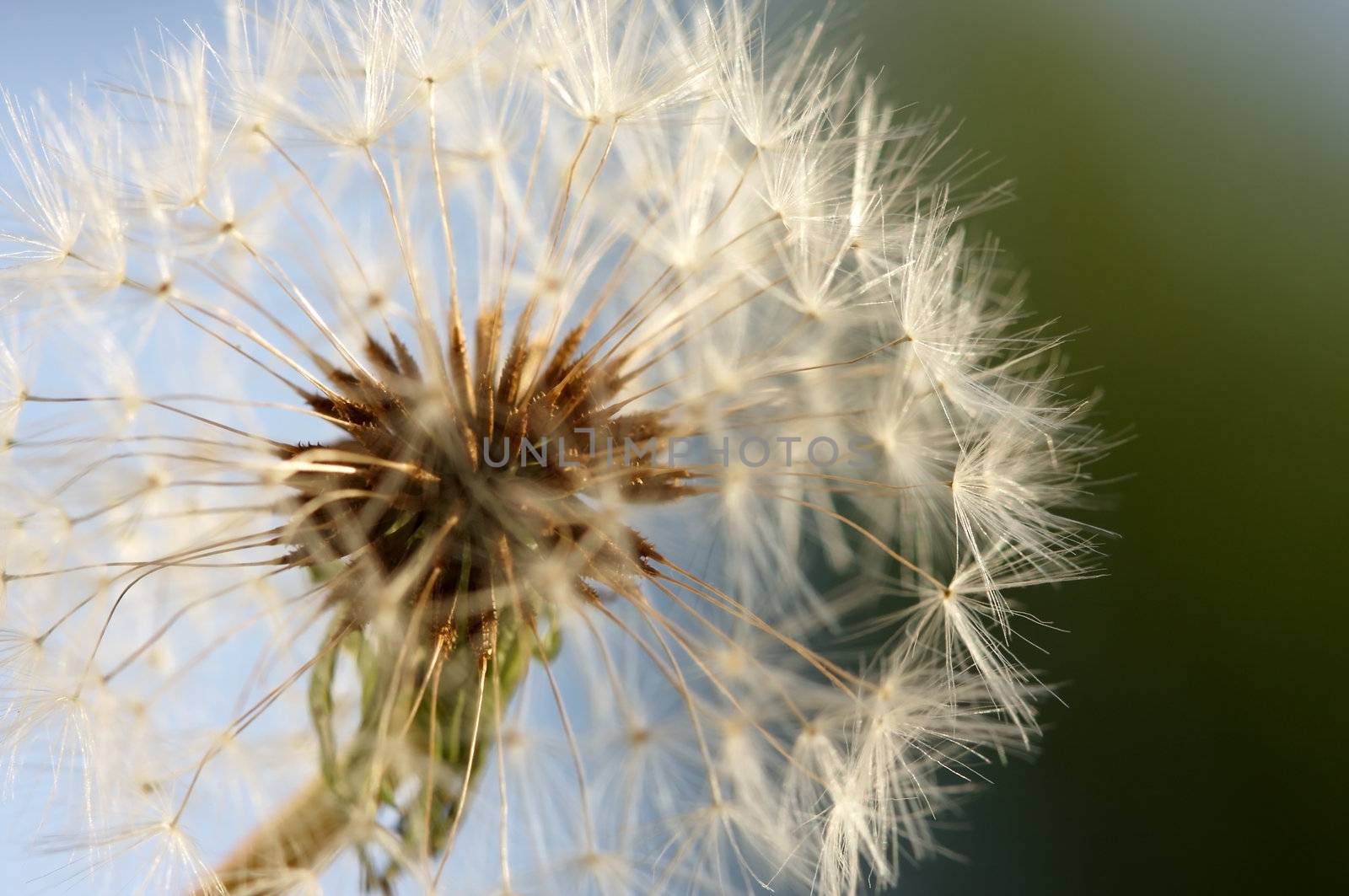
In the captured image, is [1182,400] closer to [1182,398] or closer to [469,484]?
[1182,398]

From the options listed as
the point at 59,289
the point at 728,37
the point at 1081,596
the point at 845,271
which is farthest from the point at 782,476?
the point at 1081,596

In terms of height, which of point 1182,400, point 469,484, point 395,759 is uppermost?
point 1182,400

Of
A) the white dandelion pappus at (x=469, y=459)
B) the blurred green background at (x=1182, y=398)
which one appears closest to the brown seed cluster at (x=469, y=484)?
the white dandelion pappus at (x=469, y=459)

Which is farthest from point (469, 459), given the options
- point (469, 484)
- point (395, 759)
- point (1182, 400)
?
point (1182, 400)

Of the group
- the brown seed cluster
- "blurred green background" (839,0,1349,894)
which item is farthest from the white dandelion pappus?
"blurred green background" (839,0,1349,894)

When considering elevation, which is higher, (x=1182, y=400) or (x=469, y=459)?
(x=1182, y=400)

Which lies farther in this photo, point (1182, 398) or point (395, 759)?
point (1182, 398)

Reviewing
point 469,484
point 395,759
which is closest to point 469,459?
point 469,484
